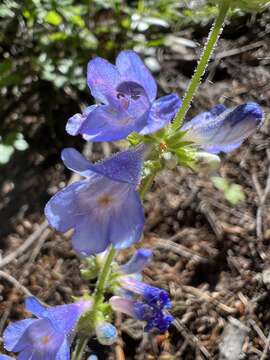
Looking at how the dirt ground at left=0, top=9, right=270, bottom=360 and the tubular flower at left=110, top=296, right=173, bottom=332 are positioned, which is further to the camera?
the dirt ground at left=0, top=9, right=270, bottom=360

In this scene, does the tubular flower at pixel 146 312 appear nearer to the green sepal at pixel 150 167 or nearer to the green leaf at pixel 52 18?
the green sepal at pixel 150 167

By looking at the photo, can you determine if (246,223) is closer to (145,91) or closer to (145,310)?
(145,310)

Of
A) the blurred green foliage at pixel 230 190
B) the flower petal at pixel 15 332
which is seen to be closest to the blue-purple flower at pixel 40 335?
the flower petal at pixel 15 332

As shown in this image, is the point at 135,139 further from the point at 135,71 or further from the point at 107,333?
the point at 107,333

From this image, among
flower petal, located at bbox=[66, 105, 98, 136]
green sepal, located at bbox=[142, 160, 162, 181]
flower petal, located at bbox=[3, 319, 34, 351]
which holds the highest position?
flower petal, located at bbox=[66, 105, 98, 136]

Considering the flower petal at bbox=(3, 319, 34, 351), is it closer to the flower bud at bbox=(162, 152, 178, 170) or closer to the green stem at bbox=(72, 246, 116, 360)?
the green stem at bbox=(72, 246, 116, 360)

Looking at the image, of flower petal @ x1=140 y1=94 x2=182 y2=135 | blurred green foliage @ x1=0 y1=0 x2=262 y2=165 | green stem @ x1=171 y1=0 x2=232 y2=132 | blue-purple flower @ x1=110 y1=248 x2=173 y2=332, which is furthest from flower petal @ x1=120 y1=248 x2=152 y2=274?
blurred green foliage @ x1=0 y1=0 x2=262 y2=165

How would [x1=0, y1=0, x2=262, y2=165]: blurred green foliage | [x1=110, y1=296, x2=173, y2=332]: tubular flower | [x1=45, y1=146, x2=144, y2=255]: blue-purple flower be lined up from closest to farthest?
[x1=45, y1=146, x2=144, y2=255]: blue-purple flower → [x1=110, y1=296, x2=173, y2=332]: tubular flower → [x1=0, y1=0, x2=262, y2=165]: blurred green foliage
